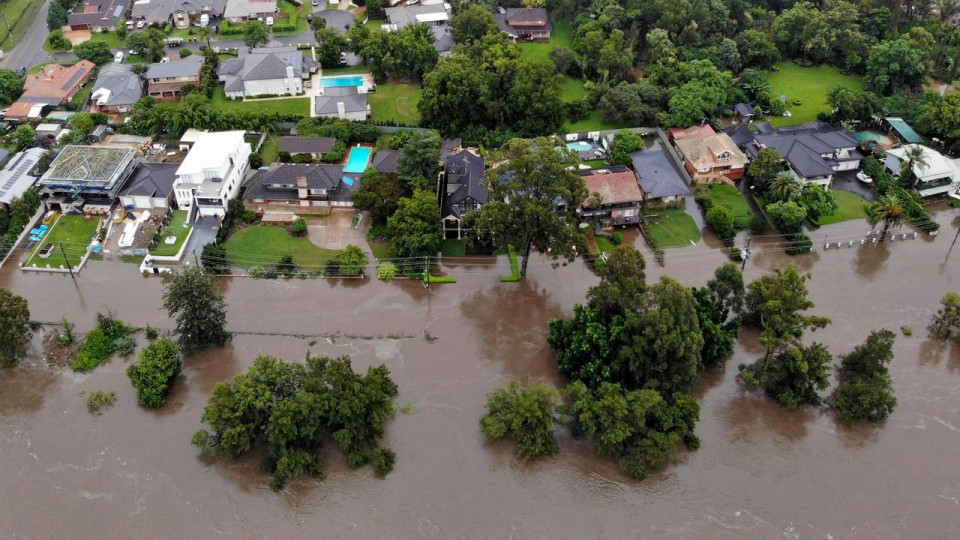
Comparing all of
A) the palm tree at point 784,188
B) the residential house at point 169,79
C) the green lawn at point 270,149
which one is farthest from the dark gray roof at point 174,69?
the palm tree at point 784,188

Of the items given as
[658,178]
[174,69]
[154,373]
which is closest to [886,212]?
[658,178]

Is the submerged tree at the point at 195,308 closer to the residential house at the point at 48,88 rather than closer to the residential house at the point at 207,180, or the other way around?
the residential house at the point at 207,180

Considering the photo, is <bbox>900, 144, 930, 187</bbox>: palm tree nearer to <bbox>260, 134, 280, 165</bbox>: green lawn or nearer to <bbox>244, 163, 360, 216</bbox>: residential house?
<bbox>244, 163, 360, 216</bbox>: residential house

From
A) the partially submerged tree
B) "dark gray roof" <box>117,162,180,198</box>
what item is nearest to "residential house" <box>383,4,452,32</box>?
"dark gray roof" <box>117,162,180,198</box>

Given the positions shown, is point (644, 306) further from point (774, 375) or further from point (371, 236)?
point (371, 236)

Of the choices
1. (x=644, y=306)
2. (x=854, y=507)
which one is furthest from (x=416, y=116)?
(x=854, y=507)

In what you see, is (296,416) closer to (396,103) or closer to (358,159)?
(358,159)
